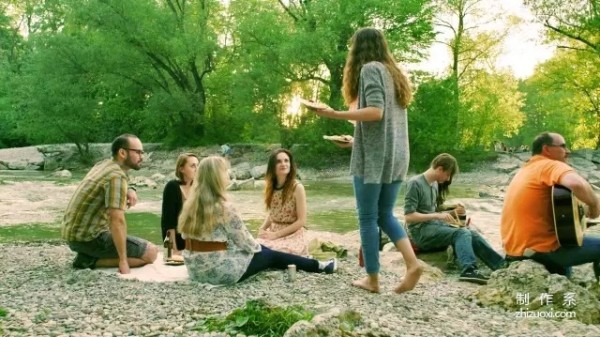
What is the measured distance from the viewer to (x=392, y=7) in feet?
91.5

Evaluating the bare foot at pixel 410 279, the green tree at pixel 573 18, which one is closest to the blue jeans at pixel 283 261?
the bare foot at pixel 410 279

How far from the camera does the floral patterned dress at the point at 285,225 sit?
6246mm

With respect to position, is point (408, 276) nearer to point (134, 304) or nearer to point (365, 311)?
point (365, 311)

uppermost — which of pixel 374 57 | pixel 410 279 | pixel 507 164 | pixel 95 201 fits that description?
pixel 374 57

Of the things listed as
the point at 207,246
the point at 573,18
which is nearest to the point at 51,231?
the point at 207,246

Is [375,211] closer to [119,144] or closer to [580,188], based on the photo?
[580,188]

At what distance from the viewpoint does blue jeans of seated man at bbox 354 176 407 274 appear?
4.47 m

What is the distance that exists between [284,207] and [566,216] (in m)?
2.77

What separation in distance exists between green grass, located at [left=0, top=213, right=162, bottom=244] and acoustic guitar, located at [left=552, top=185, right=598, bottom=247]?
5.95 metres

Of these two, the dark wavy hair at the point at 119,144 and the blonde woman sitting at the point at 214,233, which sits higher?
the dark wavy hair at the point at 119,144

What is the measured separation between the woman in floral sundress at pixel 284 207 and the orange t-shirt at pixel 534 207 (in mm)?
2126

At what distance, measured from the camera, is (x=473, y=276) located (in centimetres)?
598

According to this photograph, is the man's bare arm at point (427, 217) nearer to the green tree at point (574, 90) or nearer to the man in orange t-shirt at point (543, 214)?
the man in orange t-shirt at point (543, 214)

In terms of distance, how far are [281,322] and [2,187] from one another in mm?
17528
